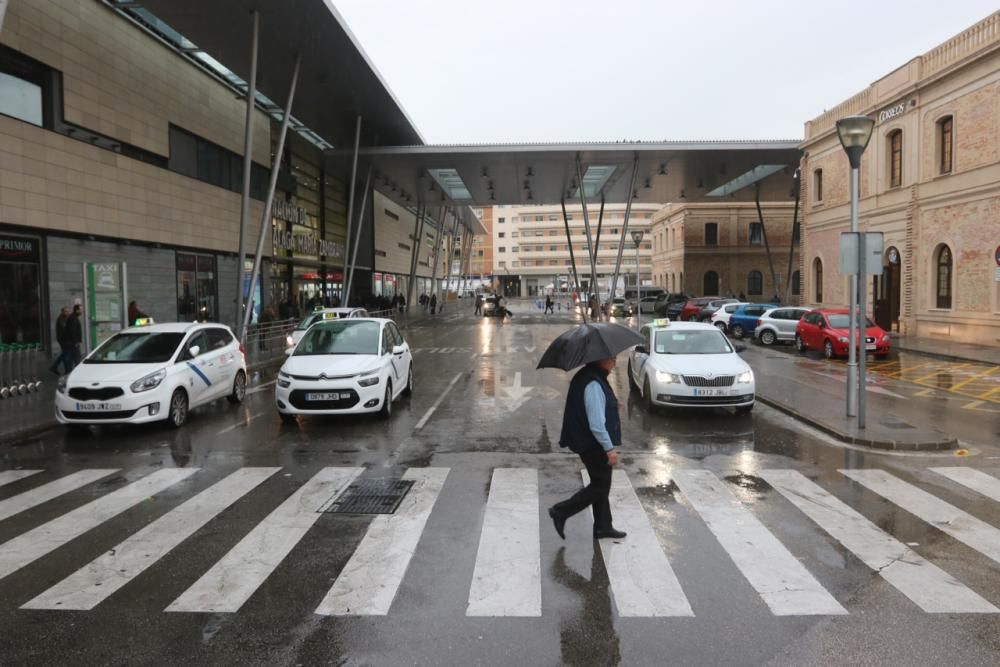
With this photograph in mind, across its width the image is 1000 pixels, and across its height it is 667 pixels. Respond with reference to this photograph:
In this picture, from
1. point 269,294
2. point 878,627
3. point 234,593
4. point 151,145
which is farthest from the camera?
point 269,294

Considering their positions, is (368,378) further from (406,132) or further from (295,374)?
(406,132)

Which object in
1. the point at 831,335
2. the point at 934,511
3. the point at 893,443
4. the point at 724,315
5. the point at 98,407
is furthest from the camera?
the point at 724,315

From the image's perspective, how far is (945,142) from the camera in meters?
27.0

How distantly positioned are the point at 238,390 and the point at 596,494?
33.0ft

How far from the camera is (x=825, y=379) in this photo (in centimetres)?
1702

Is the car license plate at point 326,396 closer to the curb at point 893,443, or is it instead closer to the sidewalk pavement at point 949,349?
the curb at point 893,443

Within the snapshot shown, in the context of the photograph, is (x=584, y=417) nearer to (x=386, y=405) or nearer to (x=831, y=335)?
(x=386, y=405)

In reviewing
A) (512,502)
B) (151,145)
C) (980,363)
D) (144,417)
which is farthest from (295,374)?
(980,363)

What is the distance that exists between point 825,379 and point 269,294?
2611 cm

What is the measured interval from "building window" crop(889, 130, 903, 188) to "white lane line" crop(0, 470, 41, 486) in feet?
105

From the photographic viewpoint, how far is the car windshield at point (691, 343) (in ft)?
42.0

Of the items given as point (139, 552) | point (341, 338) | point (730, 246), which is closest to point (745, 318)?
point (341, 338)

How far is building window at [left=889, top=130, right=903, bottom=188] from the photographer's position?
2967 cm

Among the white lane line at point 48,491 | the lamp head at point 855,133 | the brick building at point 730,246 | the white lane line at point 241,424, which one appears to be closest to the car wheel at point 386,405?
the white lane line at point 241,424
